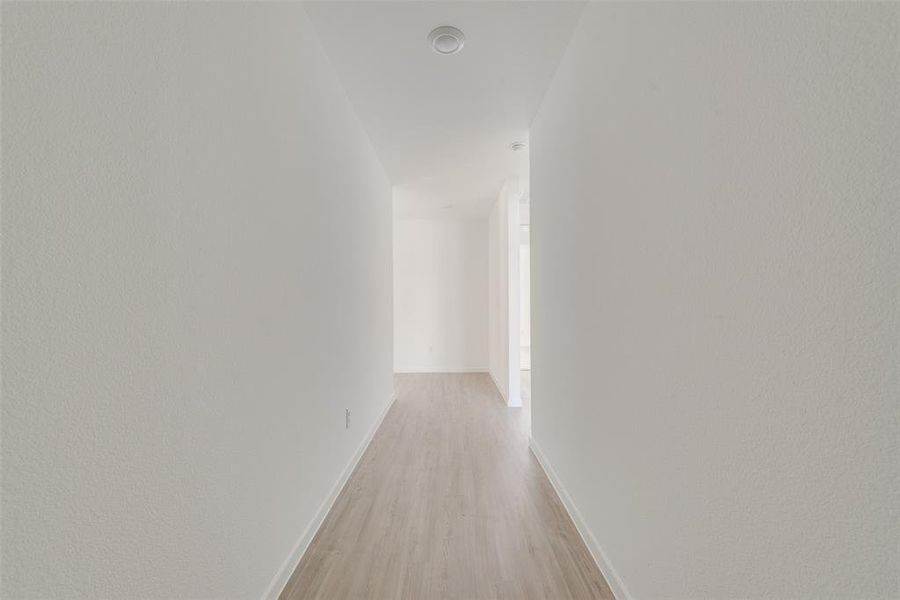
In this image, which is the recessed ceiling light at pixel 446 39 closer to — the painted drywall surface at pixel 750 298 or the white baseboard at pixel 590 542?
the painted drywall surface at pixel 750 298

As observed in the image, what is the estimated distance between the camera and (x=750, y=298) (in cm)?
81

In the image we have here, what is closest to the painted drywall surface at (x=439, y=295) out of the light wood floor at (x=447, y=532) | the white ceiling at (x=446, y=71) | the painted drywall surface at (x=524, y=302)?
the painted drywall surface at (x=524, y=302)

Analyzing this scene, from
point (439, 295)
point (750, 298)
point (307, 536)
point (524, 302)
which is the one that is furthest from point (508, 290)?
point (750, 298)

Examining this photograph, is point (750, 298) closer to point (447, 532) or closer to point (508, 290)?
point (447, 532)

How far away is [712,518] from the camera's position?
0.94m

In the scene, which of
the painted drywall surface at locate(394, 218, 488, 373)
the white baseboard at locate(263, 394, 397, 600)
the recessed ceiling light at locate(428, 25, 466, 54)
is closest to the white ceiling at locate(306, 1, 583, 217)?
the recessed ceiling light at locate(428, 25, 466, 54)

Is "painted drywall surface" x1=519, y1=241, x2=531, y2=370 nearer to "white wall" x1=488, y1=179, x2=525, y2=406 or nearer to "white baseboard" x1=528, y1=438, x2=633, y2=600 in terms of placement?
"white wall" x1=488, y1=179, x2=525, y2=406

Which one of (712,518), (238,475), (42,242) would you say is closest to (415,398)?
(238,475)

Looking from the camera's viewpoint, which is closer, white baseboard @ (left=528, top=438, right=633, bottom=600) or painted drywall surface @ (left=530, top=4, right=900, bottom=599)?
painted drywall surface @ (left=530, top=4, right=900, bottom=599)

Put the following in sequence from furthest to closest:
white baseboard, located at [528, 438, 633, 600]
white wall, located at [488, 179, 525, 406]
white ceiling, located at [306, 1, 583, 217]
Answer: white wall, located at [488, 179, 525, 406]
white ceiling, located at [306, 1, 583, 217]
white baseboard, located at [528, 438, 633, 600]

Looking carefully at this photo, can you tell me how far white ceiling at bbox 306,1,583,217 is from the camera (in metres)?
1.79

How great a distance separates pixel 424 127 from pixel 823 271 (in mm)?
2765

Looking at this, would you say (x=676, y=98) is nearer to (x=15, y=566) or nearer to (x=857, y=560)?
(x=857, y=560)

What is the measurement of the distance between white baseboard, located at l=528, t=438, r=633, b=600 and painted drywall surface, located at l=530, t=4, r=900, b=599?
54 millimetres
